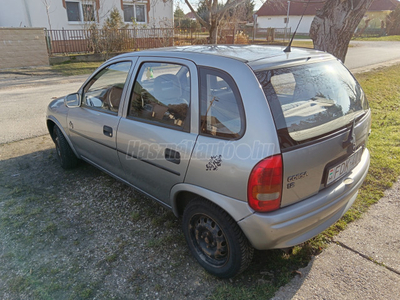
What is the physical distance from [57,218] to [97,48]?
1477 centimetres

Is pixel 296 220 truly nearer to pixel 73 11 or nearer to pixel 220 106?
pixel 220 106

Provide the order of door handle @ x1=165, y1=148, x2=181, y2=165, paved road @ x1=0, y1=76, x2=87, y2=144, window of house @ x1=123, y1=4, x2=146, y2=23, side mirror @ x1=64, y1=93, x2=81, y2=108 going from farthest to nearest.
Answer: window of house @ x1=123, y1=4, x2=146, y2=23 → paved road @ x1=0, y1=76, x2=87, y2=144 → side mirror @ x1=64, y1=93, x2=81, y2=108 → door handle @ x1=165, y1=148, x2=181, y2=165

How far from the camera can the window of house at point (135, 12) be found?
21031mm

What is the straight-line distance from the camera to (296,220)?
7.10ft

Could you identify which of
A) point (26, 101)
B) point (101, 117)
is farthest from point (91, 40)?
point (101, 117)

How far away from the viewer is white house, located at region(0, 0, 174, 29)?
1656 centimetres

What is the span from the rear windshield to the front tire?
82 centimetres

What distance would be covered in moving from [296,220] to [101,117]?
234 centimetres

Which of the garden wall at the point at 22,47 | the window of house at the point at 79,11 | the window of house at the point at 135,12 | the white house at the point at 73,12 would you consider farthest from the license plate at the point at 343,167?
the window of house at the point at 135,12

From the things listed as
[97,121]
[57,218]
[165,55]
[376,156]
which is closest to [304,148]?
[165,55]

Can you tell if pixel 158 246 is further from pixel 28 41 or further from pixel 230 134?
pixel 28 41

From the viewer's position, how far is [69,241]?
2.97m

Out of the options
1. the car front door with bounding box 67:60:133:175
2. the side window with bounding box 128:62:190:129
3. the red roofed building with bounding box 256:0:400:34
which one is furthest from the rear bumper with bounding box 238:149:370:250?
the red roofed building with bounding box 256:0:400:34

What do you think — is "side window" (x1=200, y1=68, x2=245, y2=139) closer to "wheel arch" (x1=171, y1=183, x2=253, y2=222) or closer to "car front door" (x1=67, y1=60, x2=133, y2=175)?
"wheel arch" (x1=171, y1=183, x2=253, y2=222)
